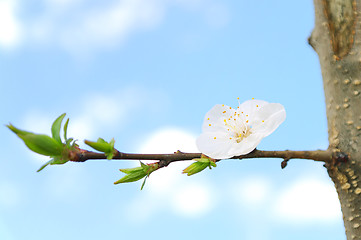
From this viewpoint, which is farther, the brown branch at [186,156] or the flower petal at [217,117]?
the flower petal at [217,117]

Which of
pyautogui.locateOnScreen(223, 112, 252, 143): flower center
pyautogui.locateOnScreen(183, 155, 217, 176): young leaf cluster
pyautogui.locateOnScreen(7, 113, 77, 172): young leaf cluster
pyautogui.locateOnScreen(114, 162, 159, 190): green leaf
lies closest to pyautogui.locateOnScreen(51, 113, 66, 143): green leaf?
pyautogui.locateOnScreen(7, 113, 77, 172): young leaf cluster

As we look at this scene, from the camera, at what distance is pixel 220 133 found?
3.92 ft

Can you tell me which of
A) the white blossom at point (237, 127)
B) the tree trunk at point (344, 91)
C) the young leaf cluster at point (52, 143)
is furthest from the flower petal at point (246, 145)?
the young leaf cluster at point (52, 143)

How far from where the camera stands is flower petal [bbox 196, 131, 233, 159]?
1.09 meters

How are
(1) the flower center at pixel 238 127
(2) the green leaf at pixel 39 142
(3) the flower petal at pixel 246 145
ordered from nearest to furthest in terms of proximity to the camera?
(2) the green leaf at pixel 39 142, (3) the flower petal at pixel 246 145, (1) the flower center at pixel 238 127

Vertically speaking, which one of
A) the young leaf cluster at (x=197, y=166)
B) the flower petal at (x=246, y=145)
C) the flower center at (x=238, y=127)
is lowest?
the young leaf cluster at (x=197, y=166)

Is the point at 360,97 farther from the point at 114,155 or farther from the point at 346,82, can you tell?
the point at 114,155

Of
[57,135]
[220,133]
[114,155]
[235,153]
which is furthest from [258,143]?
[57,135]

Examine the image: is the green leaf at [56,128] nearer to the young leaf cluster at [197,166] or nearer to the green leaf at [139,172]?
the green leaf at [139,172]

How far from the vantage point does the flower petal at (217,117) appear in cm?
120

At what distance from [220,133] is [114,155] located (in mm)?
304

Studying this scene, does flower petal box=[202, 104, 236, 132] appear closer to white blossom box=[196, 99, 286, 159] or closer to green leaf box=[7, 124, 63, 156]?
white blossom box=[196, 99, 286, 159]

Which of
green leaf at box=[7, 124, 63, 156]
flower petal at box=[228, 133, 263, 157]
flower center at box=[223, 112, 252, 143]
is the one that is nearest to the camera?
green leaf at box=[7, 124, 63, 156]

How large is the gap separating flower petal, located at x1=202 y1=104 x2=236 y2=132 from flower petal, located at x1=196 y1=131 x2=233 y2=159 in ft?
0.08
